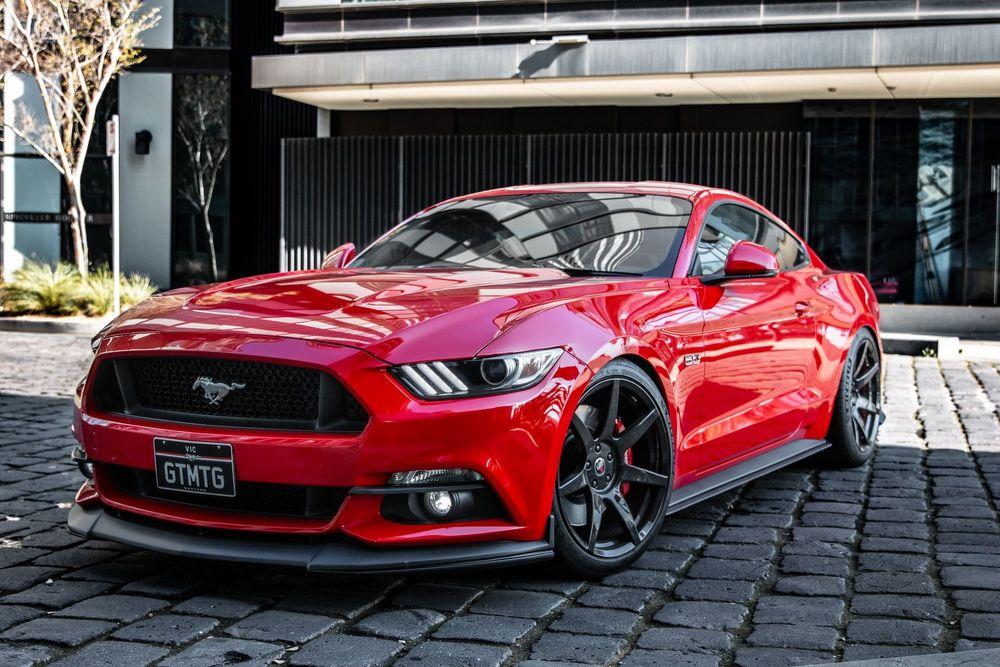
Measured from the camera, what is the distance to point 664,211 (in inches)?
203

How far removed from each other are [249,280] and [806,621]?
241cm

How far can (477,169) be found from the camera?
57.7 ft

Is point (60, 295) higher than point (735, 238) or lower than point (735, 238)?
lower

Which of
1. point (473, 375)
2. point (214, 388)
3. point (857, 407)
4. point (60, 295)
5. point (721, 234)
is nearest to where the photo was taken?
point (473, 375)

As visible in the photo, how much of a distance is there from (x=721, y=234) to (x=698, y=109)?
12576 mm

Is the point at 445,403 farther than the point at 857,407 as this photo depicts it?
No

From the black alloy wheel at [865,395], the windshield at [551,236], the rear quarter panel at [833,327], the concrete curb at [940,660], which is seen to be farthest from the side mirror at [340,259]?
the concrete curb at [940,660]

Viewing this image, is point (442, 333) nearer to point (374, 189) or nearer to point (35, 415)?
point (35, 415)

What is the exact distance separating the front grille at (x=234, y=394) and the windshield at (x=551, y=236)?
1.37 meters

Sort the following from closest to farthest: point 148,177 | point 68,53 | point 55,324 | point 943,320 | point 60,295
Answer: point 55,324, point 943,320, point 60,295, point 68,53, point 148,177

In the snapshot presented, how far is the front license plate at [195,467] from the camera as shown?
373 centimetres

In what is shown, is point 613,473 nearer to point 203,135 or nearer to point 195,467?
point 195,467

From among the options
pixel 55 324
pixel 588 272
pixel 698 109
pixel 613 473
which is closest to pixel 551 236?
pixel 588 272

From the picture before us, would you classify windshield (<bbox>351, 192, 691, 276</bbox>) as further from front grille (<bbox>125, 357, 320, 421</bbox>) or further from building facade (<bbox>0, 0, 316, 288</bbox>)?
building facade (<bbox>0, 0, 316, 288</bbox>)
